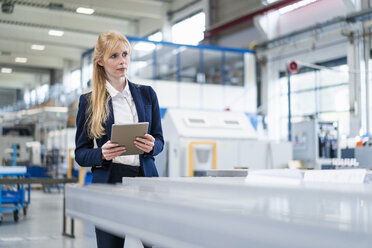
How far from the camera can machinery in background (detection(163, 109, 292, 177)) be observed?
7.12 metres

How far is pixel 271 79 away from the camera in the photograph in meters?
12.9

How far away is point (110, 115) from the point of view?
157 cm

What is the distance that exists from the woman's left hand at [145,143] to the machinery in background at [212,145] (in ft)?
17.8

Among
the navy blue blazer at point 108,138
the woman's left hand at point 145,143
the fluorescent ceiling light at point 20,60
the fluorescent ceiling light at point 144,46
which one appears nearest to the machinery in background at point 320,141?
the fluorescent ceiling light at point 144,46

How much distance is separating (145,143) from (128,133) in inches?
3.3

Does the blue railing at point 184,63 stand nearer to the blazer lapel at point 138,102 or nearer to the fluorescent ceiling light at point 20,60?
the fluorescent ceiling light at point 20,60

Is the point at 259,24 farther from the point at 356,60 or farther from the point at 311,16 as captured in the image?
the point at 356,60

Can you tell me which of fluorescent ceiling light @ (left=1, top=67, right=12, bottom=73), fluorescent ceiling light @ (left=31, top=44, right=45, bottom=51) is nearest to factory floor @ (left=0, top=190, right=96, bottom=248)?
fluorescent ceiling light @ (left=31, top=44, right=45, bottom=51)

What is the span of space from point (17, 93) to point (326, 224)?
26553 mm

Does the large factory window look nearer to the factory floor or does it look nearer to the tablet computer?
the factory floor

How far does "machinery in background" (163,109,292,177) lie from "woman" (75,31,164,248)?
211 inches

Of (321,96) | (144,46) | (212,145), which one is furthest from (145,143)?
(321,96)

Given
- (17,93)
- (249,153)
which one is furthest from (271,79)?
(17,93)

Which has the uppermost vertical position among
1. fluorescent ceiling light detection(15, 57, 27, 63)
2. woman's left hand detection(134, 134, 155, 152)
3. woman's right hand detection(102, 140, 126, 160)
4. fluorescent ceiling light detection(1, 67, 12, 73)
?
fluorescent ceiling light detection(15, 57, 27, 63)
